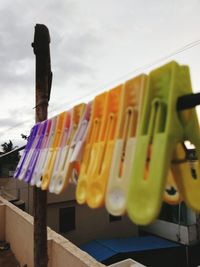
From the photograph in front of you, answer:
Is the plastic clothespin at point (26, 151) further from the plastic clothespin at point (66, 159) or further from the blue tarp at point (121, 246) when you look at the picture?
the blue tarp at point (121, 246)

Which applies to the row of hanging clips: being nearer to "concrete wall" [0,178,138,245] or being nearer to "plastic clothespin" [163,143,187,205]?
"plastic clothespin" [163,143,187,205]

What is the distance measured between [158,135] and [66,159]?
23.2 inches

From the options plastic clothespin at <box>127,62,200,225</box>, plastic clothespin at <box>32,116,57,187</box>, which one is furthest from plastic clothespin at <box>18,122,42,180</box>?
plastic clothespin at <box>127,62,200,225</box>

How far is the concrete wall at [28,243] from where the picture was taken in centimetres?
348

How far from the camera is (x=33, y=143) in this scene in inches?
70.4

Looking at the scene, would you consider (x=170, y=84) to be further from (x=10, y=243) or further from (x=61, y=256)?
(x=10, y=243)

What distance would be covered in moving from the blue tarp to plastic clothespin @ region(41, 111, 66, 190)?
31.6ft

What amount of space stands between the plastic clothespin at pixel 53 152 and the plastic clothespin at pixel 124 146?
51 centimetres

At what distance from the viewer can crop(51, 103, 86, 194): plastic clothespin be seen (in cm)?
114

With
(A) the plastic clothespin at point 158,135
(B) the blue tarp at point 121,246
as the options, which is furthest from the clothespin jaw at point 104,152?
(B) the blue tarp at point 121,246

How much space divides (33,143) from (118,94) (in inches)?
37.9

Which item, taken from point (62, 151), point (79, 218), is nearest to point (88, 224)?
point (79, 218)

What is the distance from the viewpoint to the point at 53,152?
55.4 inches

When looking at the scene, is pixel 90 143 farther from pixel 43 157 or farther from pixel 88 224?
pixel 88 224
